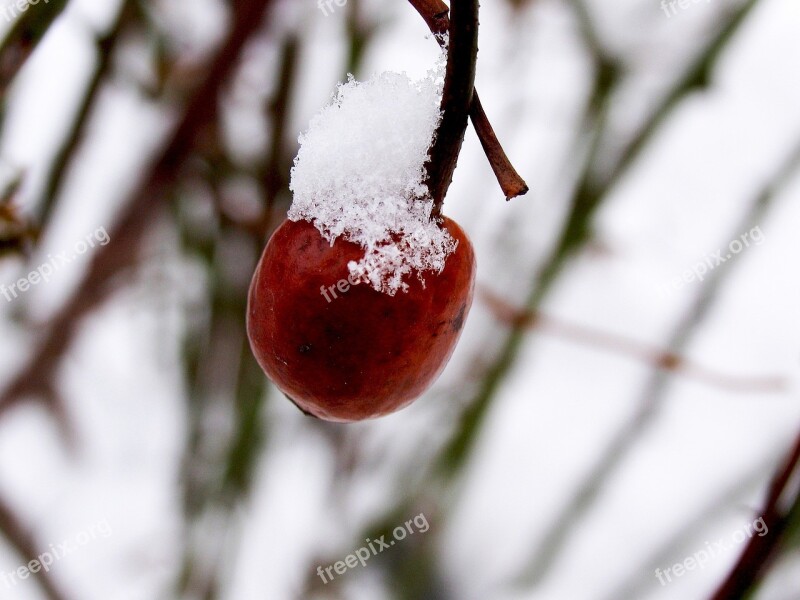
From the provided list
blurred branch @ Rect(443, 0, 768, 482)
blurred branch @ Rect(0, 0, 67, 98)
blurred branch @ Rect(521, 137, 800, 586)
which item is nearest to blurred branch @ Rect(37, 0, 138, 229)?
blurred branch @ Rect(0, 0, 67, 98)

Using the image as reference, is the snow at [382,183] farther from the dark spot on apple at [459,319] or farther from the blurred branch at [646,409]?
the blurred branch at [646,409]

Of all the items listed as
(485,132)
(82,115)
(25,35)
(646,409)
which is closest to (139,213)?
(82,115)

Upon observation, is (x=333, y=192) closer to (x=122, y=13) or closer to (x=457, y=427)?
(x=122, y=13)

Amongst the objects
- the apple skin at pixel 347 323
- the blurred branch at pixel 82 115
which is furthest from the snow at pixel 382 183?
the blurred branch at pixel 82 115

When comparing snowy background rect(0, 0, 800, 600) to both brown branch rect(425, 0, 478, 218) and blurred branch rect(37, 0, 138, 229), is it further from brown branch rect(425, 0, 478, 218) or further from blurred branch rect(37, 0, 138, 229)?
brown branch rect(425, 0, 478, 218)

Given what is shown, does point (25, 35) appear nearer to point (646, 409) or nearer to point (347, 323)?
point (347, 323)
